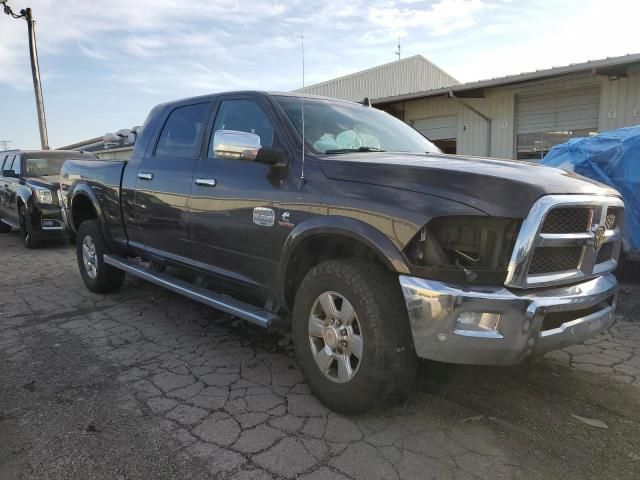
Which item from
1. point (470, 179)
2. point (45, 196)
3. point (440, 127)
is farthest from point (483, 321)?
point (440, 127)

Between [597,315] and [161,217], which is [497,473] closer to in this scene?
[597,315]

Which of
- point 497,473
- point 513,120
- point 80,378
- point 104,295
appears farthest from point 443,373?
point 513,120

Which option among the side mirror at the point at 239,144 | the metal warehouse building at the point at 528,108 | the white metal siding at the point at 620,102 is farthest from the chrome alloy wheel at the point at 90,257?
the white metal siding at the point at 620,102

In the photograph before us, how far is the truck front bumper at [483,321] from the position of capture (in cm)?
241

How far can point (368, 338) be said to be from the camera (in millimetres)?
2678

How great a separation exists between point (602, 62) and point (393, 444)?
983 centimetres

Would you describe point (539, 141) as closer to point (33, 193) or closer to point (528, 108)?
point (528, 108)

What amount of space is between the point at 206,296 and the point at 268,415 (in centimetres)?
119

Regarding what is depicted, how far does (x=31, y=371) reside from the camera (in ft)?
12.1

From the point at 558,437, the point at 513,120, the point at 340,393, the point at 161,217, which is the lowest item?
the point at 558,437

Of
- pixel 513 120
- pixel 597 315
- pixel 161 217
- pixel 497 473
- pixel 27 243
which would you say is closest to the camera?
pixel 497 473

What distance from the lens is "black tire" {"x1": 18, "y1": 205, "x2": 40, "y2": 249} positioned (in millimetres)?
9270

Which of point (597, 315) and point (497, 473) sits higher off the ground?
point (597, 315)

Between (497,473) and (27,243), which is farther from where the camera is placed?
(27,243)
